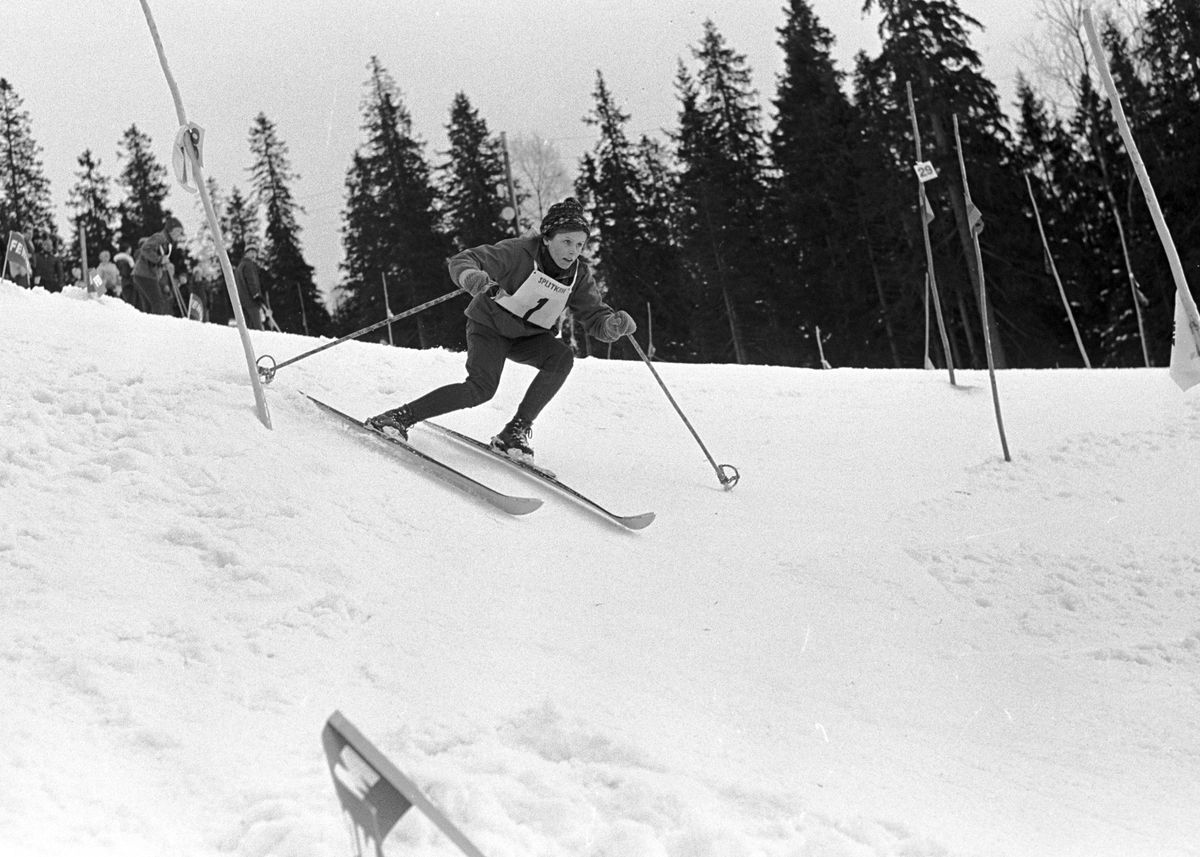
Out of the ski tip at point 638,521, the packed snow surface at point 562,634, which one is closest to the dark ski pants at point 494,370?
the packed snow surface at point 562,634

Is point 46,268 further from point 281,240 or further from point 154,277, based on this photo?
point 281,240

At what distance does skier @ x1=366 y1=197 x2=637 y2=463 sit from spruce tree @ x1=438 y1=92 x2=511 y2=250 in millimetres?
27105

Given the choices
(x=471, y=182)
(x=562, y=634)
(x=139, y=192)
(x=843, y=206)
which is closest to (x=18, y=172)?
(x=139, y=192)

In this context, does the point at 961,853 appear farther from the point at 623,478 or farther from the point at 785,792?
the point at 623,478

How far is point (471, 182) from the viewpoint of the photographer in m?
35.1

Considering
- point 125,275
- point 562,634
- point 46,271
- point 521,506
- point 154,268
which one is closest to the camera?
point 562,634

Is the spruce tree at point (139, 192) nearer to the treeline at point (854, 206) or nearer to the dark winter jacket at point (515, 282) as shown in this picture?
the treeline at point (854, 206)

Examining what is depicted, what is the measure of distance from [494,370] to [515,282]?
526 mm

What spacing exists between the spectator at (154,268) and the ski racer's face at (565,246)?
25.9 ft

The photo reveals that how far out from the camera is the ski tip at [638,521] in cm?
569

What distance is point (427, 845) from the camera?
269cm

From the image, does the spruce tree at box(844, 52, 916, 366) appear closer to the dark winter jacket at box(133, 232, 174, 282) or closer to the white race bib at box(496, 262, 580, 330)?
the dark winter jacket at box(133, 232, 174, 282)

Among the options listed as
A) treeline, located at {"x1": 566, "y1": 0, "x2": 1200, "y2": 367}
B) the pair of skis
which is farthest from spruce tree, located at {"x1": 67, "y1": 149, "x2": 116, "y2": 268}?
the pair of skis

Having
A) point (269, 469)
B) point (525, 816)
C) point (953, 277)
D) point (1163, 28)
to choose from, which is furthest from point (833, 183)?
point (525, 816)
